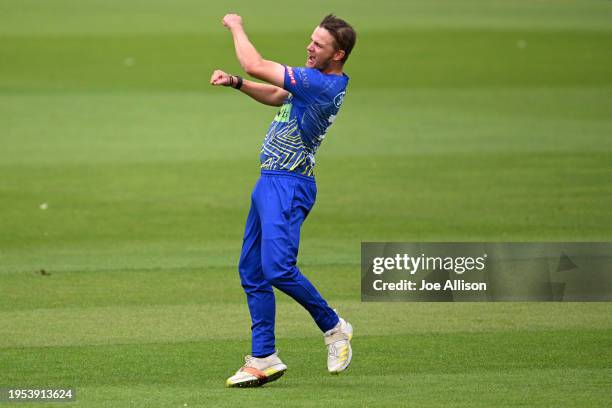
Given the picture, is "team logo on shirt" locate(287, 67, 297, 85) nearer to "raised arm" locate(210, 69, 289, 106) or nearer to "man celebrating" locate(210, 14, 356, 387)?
"man celebrating" locate(210, 14, 356, 387)

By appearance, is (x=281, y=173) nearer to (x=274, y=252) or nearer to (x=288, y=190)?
(x=288, y=190)

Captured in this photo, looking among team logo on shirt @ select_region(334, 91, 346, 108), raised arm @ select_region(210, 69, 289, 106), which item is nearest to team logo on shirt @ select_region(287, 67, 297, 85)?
team logo on shirt @ select_region(334, 91, 346, 108)

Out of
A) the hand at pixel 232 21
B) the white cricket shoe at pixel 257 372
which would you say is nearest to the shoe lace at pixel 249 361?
the white cricket shoe at pixel 257 372

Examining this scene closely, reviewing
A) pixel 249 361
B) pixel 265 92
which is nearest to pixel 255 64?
pixel 265 92

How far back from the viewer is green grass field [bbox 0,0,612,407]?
924cm

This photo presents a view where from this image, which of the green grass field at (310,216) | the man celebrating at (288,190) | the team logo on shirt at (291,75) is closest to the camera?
the team logo on shirt at (291,75)

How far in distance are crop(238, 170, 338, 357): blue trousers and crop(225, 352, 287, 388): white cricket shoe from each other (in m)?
0.05

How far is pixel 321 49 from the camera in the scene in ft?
28.6

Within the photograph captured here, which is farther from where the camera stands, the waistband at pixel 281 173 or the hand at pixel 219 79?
the waistband at pixel 281 173

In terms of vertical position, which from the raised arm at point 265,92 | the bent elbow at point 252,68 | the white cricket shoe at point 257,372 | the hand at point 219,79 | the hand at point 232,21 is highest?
the hand at point 232,21

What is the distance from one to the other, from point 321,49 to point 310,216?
26.7 ft

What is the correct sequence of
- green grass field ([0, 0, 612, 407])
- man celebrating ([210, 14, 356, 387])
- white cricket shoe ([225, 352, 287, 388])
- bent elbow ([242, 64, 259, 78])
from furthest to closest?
green grass field ([0, 0, 612, 407]) → white cricket shoe ([225, 352, 287, 388]) → man celebrating ([210, 14, 356, 387]) → bent elbow ([242, 64, 259, 78])

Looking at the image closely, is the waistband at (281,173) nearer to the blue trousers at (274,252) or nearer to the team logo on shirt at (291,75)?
the blue trousers at (274,252)

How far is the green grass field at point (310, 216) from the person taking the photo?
924 cm
